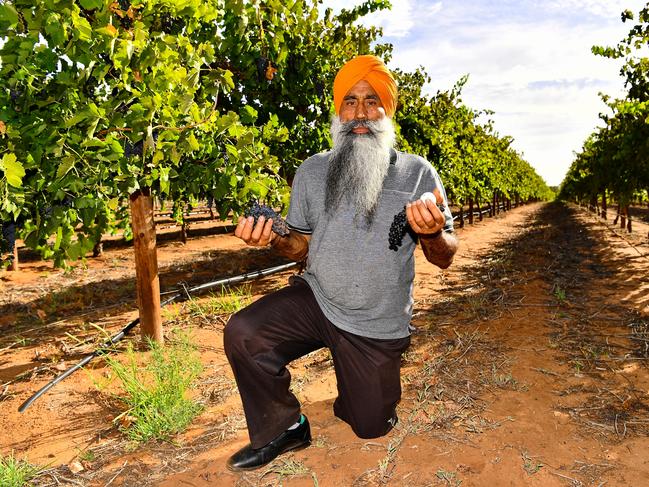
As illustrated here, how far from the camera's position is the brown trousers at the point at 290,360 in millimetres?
2516

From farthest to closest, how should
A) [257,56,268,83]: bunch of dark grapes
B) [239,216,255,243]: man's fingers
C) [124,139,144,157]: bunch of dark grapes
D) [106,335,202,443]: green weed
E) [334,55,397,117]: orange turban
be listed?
[257,56,268,83]: bunch of dark grapes → [124,139,144,157]: bunch of dark grapes → [106,335,202,443]: green weed → [334,55,397,117]: orange turban → [239,216,255,243]: man's fingers

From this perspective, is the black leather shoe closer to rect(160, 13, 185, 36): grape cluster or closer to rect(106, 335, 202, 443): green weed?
rect(106, 335, 202, 443): green weed

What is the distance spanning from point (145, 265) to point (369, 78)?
300 centimetres

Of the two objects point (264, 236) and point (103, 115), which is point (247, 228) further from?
point (103, 115)

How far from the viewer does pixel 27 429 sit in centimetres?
325

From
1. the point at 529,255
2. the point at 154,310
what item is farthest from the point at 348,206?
the point at 529,255

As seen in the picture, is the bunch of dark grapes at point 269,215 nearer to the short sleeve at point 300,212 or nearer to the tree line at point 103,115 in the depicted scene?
→ the short sleeve at point 300,212

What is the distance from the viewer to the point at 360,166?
2643mm

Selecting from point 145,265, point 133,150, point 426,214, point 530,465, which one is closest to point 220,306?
point 145,265

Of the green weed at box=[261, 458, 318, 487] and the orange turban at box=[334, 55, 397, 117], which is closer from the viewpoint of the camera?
the green weed at box=[261, 458, 318, 487]

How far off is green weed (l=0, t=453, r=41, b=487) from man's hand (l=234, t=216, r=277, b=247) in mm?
1834

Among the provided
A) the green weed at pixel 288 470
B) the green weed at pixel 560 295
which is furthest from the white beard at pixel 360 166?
the green weed at pixel 560 295

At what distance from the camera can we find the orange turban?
279cm

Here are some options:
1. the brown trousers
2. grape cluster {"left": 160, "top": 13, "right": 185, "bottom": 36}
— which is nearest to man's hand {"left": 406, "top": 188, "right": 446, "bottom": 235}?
the brown trousers
